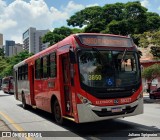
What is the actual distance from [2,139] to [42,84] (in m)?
4.88

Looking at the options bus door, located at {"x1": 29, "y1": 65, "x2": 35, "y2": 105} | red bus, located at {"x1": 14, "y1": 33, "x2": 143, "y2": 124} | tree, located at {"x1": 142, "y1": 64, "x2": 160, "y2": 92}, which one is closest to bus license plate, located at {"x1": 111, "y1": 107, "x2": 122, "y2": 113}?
red bus, located at {"x1": 14, "y1": 33, "x2": 143, "y2": 124}

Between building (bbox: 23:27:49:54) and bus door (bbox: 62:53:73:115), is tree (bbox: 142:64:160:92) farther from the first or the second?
building (bbox: 23:27:49:54)

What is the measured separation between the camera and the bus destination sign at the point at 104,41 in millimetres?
10211

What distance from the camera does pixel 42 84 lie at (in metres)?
14.1

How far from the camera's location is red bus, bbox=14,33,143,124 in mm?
9680

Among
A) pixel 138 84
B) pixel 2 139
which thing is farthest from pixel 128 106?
pixel 2 139

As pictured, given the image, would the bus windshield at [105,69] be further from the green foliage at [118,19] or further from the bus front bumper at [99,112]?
the green foliage at [118,19]

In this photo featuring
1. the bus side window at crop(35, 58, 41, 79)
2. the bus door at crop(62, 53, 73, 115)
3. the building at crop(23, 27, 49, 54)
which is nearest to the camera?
the bus door at crop(62, 53, 73, 115)

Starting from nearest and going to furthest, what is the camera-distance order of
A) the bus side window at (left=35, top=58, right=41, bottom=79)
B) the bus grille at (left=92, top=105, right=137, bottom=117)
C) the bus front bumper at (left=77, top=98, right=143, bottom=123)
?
the bus front bumper at (left=77, top=98, right=143, bottom=123)
the bus grille at (left=92, top=105, right=137, bottom=117)
the bus side window at (left=35, top=58, right=41, bottom=79)

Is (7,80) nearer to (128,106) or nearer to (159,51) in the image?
(159,51)

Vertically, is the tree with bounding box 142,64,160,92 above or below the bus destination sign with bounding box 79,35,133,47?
below

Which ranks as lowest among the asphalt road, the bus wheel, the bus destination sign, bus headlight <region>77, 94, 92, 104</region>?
the asphalt road

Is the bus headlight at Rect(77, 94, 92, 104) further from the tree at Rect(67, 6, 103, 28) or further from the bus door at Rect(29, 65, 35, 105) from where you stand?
the tree at Rect(67, 6, 103, 28)

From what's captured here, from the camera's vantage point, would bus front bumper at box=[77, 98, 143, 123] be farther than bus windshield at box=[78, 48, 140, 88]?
No
